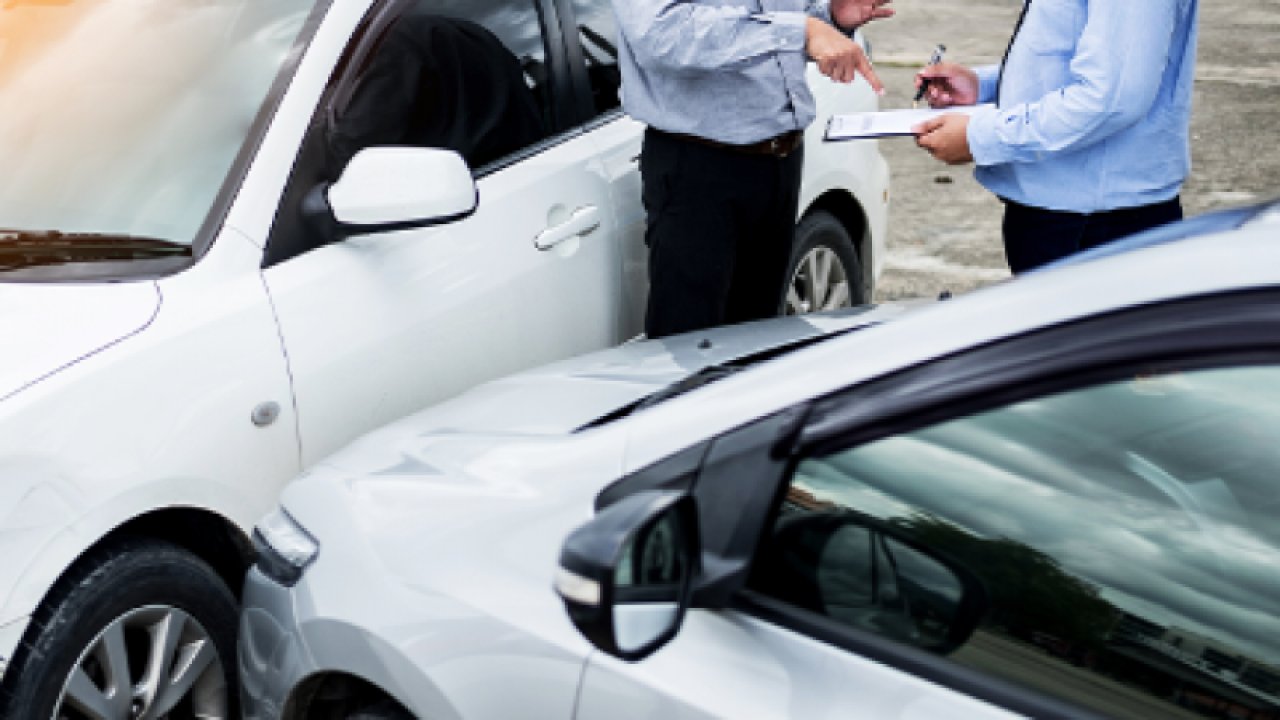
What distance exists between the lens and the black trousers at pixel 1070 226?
3209mm

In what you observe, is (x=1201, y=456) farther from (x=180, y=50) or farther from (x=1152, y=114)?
(x=180, y=50)

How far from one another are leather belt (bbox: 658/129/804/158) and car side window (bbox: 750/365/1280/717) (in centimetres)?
202

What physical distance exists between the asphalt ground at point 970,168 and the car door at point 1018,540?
2.70 m

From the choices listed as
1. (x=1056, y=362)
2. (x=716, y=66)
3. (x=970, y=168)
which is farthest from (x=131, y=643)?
(x=970, y=168)

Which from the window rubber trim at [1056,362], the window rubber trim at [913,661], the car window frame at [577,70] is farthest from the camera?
the car window frame at [577,70]

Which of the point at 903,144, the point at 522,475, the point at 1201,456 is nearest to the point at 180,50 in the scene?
the point at 522,475

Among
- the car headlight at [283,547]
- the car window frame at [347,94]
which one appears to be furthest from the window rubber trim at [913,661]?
the car window frame at [347,94]

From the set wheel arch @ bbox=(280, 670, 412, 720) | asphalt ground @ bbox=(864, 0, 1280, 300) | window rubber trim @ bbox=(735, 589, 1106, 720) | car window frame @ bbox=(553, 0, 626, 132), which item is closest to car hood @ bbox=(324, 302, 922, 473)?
wheel arch @ bbox=(280, 670, 412, 720)

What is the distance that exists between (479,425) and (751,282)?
5.36 ft

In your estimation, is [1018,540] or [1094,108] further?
[1094,108]

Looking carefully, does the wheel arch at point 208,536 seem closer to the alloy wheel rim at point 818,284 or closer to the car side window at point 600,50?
the car side window at point 600,50

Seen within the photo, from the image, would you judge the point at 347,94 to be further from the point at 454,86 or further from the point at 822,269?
the point at 822,269

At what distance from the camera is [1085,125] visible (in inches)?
118

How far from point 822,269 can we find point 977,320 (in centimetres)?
295
